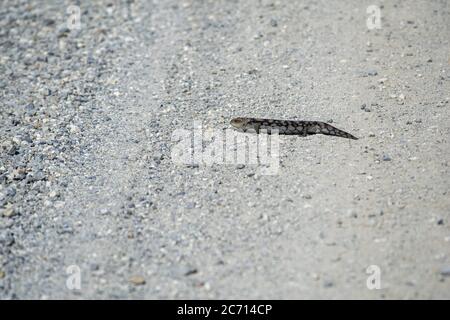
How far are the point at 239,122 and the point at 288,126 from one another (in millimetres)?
724

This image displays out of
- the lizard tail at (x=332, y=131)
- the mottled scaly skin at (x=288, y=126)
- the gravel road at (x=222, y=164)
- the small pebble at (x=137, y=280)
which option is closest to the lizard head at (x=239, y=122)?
the mottled scaly skin at (x=288, y=126)

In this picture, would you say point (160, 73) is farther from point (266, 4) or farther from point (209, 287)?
point (209, 287)

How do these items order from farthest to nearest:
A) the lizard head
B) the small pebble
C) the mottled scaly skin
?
the lizard head, the mottled scaly skin, the small pebble

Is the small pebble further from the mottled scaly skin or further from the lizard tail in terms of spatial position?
the lizard tail

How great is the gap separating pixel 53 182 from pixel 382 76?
5.50 meters

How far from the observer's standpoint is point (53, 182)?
7875 mm

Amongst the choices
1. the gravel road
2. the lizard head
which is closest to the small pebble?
the gravel road

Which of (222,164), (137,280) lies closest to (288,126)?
(222,164)

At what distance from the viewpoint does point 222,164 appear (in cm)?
791

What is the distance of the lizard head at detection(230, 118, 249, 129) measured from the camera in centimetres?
852

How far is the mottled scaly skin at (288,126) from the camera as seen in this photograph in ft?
27.2

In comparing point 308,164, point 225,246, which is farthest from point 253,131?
point 225,246

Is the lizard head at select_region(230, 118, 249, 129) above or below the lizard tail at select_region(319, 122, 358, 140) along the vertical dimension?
above

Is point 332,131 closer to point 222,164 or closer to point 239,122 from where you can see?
point 239,122
